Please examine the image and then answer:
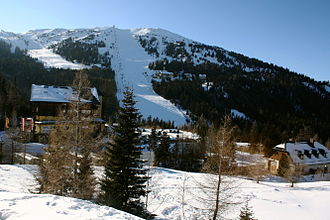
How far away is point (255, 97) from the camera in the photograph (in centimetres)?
14475

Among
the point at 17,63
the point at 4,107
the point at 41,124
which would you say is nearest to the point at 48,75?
the point at 17,63

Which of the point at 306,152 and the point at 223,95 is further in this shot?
the point at 223,95

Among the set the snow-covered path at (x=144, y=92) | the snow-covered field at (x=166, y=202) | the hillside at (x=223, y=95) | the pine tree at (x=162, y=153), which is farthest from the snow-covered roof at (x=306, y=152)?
the snow-covered path at (x=144, y=92)

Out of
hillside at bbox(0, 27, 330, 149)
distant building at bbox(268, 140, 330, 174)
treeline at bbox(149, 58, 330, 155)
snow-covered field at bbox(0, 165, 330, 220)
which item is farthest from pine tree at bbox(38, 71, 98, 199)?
treeline at bbox(149, 58, 330, 155)

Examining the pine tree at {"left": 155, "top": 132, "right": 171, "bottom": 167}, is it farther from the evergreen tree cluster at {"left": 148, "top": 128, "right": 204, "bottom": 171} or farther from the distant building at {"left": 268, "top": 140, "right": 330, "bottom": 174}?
the distant building at {"left": 268, "top": 140, "right": 330, "bottom": 174}

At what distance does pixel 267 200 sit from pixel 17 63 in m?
142

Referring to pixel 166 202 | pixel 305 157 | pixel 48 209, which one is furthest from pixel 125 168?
pixel 305 157

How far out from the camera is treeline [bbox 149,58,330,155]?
10531 centimetres

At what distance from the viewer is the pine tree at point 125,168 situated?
13477 millimetres

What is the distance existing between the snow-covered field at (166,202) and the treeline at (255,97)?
2828 inches

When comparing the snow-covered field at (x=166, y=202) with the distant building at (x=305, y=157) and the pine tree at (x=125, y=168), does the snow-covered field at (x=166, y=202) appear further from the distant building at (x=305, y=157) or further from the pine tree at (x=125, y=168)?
the distant building at (x=305, y=157)

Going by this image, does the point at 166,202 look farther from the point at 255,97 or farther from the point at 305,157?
the point at 255,97

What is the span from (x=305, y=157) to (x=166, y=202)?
127ft

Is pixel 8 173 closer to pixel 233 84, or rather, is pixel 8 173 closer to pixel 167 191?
pixel 167 191
